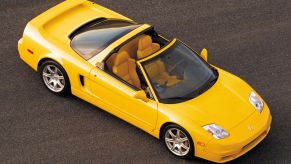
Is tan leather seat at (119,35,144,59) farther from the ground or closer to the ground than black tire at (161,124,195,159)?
farther from the ground

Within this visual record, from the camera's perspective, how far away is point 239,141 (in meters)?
11.4

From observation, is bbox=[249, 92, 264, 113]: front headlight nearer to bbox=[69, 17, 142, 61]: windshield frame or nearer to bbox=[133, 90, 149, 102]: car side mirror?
bbox=[133, 90, 149, 102]: car side mirror

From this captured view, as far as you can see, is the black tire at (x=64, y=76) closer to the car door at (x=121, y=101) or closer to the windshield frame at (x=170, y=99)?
the car door at (x=121, y=101)

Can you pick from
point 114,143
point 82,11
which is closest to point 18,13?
point 82,11

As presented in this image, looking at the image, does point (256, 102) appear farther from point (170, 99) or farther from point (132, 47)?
point (132, 47)

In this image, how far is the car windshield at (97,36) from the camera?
41.5 feet

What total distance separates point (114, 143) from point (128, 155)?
0.40 meters

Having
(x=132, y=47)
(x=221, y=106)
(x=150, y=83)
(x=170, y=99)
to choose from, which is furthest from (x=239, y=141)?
(x=132, y=47)

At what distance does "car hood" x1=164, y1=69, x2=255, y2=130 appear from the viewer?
38.2 ft

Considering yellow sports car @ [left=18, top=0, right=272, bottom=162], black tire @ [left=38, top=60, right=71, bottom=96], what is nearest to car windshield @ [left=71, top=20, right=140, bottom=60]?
yellow sports car @ [left=18, top=0, right=272, bottom=162]

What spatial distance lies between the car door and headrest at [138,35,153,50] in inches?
31.7

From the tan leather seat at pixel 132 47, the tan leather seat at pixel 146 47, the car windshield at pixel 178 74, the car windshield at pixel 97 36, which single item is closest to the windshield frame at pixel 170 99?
the car windshield at pixel 178 74

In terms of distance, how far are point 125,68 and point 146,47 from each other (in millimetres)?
551

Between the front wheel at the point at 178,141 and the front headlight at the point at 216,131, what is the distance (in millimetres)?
343
